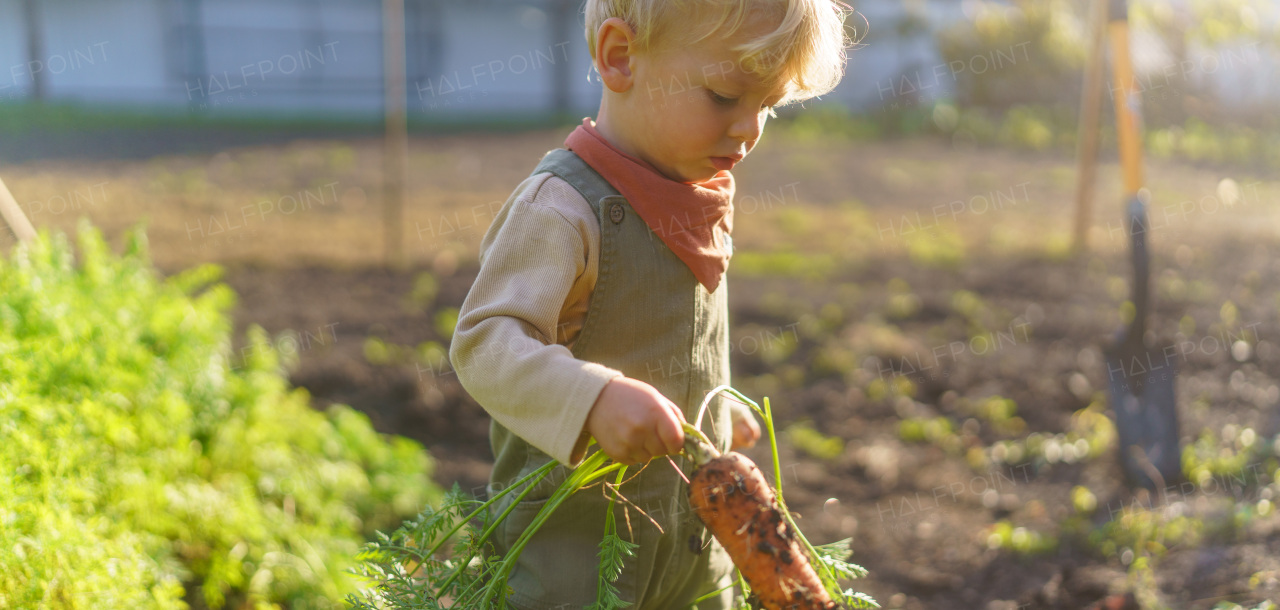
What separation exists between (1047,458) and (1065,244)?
148 inches

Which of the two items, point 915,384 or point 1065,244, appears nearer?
point 915,384

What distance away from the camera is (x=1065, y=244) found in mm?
6961

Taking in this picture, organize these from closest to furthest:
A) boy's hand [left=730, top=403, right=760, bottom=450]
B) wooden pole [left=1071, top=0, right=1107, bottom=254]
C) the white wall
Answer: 1. boy's hand [left=730, top=403, right=760, bottom=450]
2. wooden pole [left=1071, top=0, right=1107, bottom=254]
3. the white wall

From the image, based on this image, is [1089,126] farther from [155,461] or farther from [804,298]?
[155,461]

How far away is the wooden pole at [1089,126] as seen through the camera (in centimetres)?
567

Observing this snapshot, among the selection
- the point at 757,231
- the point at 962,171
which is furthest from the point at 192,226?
the point at 962,171

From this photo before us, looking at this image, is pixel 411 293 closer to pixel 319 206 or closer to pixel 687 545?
pixel 319 206

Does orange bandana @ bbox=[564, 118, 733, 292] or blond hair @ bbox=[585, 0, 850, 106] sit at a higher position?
blond hair @ bbox=[585, 0, 850, 106]

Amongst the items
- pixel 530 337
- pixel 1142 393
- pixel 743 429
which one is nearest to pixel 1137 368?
pixel 1142 393

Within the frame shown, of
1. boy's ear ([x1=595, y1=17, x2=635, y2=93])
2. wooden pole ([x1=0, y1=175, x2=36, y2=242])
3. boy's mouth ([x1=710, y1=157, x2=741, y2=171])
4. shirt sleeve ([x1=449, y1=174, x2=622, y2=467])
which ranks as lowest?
wooden pole ([x1=0, y1=175, x2=36, y2=242])

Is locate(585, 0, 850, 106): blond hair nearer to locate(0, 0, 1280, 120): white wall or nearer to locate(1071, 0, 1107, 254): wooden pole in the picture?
locate(1071, 0, 1107, 254): wooden pole

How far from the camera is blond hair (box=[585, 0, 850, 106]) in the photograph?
4.69 ft

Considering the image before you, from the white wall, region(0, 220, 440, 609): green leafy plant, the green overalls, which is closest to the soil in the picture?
region(0, 220, 440, 609): green leafy plant

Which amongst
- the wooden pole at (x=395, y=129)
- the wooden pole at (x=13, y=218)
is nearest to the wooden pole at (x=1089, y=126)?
the wooden pole at (x=395, y=129)
